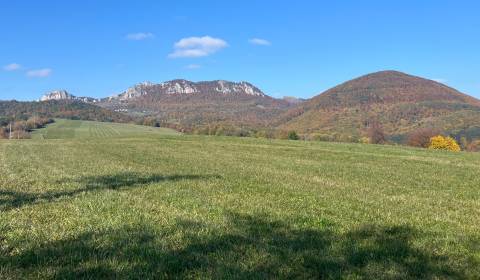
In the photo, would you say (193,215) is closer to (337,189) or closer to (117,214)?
(117,214)

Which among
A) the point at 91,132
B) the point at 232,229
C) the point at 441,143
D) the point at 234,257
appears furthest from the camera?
the point at 91,132

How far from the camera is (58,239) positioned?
8.43 metres

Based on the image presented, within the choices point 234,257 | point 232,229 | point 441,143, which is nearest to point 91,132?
point 441,143

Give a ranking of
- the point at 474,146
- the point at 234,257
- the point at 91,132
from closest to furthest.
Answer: the point at 234,257, the point at 474,146, the point at 91,132

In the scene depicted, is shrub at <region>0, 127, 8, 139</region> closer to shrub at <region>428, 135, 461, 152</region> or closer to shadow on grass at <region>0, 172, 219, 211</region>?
shrub at <region>428, 135, 461, 152</region>

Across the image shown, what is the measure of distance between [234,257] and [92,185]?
10400 millimetres

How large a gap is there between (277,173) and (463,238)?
1339 centimetres

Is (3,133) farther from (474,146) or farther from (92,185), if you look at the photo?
(474,146)

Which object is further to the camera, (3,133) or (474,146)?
(3,133)

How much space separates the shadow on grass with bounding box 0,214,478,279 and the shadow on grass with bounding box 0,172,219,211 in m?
5.09

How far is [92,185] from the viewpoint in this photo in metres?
16.4

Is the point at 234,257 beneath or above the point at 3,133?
above

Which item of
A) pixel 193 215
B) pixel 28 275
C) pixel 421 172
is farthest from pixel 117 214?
pixel 421 172

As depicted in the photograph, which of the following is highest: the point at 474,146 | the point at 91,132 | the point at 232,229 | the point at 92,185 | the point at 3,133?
the point at 232,229
